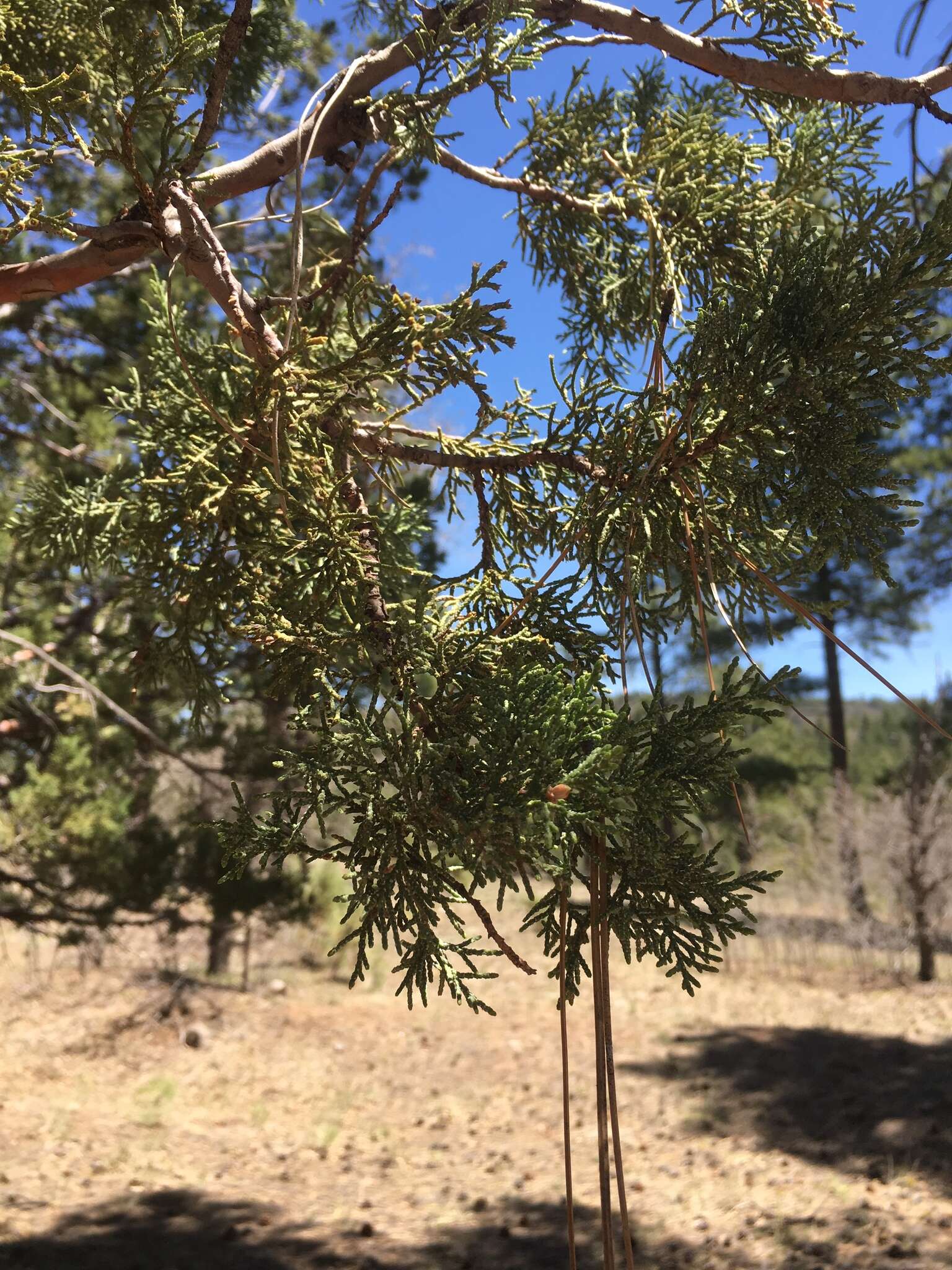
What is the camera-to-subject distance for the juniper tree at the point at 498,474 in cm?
151

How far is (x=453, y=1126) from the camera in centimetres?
708

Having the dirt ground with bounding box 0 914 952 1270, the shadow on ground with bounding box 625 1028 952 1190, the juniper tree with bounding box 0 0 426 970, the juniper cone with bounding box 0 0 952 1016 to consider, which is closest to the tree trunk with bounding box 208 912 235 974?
the dirt ground with bounding box 0 914 952 1270

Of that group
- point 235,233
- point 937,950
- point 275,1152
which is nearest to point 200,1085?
point 275,1152

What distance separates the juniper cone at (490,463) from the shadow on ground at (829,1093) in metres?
4.97

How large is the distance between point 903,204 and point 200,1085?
795 centimetres

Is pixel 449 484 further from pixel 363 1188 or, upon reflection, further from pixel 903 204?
pixel 363 1188

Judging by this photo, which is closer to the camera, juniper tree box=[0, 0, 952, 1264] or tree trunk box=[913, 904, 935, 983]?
juniper tree box=[0, 0, 952, 1264]

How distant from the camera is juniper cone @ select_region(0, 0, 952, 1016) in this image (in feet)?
4.99

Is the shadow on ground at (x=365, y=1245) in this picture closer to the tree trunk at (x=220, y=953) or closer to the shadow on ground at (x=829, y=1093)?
the shadow on ground at (x=829, y=1093)

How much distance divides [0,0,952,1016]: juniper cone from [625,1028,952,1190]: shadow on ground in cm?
497

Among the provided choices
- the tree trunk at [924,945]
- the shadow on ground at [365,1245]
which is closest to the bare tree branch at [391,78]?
the shadow on ground at [365,1245]

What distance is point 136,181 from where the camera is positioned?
1778mm

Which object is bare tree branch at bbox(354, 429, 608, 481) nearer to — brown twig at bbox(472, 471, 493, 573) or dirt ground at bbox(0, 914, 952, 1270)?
brown twig at bbox(472, 471, 493, 573)

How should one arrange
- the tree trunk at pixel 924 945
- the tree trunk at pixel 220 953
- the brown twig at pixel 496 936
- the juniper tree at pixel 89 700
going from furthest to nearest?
the tree trunk at pixel 220 953
the tree trunk at pixel 924 945
the juniper tree at pixel 89 700
the brown twig at pixel 496 936
